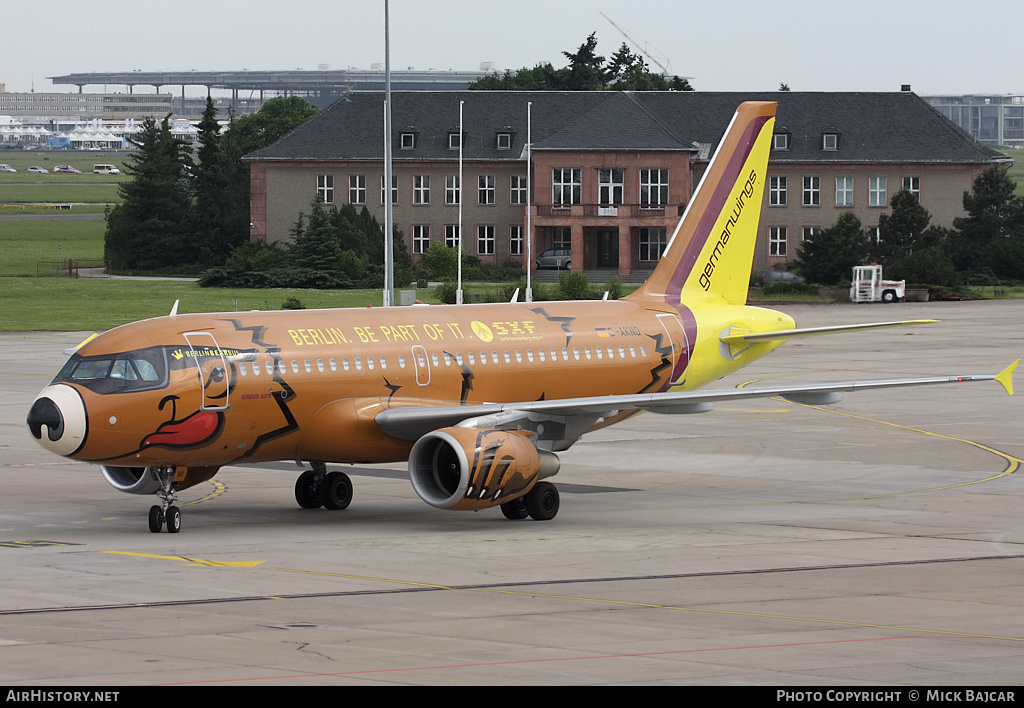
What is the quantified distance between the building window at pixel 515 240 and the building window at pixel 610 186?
9.12 m

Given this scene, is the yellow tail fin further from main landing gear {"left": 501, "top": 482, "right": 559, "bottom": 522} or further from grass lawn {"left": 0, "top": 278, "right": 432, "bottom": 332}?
grass lawn {"left": 0, "top": 278, "right": 432, "bottom": 332}

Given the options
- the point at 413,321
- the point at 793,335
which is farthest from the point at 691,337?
the point at 413,321

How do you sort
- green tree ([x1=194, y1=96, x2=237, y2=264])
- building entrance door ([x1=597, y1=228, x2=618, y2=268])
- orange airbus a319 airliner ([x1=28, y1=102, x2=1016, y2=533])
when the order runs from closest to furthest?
1. orange airbus a319 airliner ([x1=28, y1=102, x2=1016, y2=533])
2. building entrance door ([x1=597, y1=228, x2=618, y2=268])
3. green tree ([x1=194, y1=96, x2=237, y2=264])

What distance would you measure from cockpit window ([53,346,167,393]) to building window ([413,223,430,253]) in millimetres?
100688

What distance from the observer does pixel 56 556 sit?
27.2m

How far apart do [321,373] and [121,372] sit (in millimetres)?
4230

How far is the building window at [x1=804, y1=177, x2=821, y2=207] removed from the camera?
127 metres

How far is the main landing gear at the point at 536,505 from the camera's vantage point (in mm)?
32156

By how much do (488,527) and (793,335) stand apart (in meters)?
10.9

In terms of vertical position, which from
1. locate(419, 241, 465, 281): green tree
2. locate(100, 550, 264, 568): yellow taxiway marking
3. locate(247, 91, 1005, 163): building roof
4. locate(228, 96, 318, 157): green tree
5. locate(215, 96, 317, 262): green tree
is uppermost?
locate(228, 96, 318, 157): green tree

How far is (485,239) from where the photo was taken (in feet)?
428

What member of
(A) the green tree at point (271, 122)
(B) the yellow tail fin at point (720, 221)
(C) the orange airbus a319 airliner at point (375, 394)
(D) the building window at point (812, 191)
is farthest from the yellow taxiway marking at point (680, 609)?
(A) the green tree at point (271, 122)

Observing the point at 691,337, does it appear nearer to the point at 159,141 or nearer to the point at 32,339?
the point at 32,339

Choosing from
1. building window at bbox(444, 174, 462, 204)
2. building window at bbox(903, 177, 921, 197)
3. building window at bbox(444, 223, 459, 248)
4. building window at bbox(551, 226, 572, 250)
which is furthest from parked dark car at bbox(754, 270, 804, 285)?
building window at bbox(444, 174, 462, 204)
